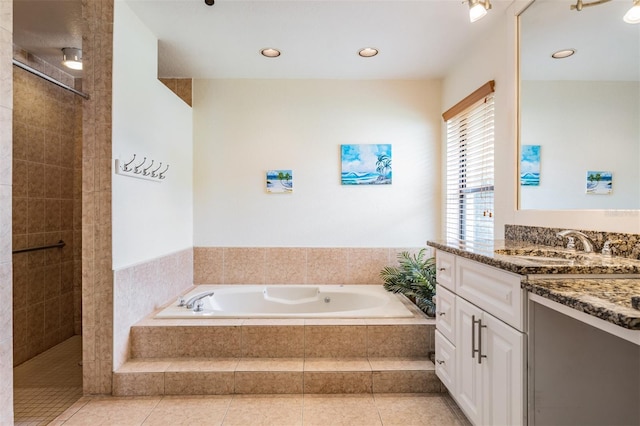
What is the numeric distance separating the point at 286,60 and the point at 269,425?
2.71 meters

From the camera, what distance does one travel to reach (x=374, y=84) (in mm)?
3441

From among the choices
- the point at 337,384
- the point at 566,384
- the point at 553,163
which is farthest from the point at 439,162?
the point at 566,384

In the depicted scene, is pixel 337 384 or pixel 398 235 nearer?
pixel 337 384

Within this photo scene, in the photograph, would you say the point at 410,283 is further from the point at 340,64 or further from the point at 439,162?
Answer: the point at 340,64

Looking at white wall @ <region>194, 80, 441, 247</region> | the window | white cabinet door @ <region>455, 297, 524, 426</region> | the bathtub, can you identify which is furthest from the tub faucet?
the window

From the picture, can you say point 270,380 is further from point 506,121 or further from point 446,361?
point 506,121

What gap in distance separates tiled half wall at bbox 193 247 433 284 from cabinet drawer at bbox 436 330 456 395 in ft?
4.60

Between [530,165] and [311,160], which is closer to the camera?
[530,165]

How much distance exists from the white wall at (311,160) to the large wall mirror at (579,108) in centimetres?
138

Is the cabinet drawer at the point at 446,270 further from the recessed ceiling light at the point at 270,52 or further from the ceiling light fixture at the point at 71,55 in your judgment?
the ceiling light fixture at the point at 71,55

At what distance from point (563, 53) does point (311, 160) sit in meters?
2.16

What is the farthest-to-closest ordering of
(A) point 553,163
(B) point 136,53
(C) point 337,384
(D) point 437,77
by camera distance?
(D) point 437,77 < (B) point 136,53 < (C) point 337,384 < (A) point 553,163

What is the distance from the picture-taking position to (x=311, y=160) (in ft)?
11.3

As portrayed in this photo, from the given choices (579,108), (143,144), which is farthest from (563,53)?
(143,144)
